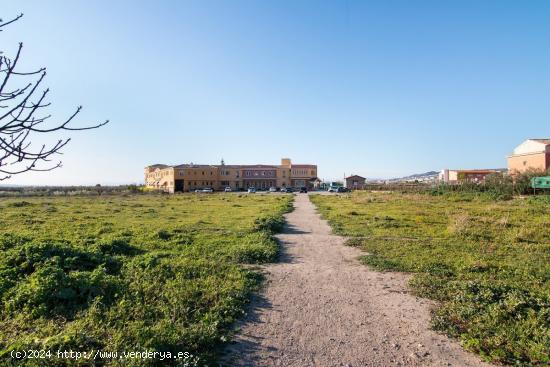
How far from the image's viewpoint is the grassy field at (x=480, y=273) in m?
4.73

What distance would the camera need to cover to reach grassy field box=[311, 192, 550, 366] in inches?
186

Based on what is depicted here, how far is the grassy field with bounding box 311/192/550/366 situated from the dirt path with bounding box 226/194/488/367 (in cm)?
43

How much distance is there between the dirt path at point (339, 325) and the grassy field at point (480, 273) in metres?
0.43

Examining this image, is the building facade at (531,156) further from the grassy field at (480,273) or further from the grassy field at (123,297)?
the grassy field at (123,297)

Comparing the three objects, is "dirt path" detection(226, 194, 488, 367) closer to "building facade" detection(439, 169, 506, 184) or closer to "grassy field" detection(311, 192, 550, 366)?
"grassy field" detection(311, 192, 550, 366)

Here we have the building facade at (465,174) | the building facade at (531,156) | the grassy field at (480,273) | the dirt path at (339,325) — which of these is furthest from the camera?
the building facade at (465,174)

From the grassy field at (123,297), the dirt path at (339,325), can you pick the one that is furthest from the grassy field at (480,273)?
the grassy field at (123,297)

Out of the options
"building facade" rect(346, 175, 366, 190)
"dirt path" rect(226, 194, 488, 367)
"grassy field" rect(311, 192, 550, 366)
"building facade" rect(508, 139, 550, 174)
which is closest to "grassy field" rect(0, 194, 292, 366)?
"dirt path" rect(226, 194, 488, 367)

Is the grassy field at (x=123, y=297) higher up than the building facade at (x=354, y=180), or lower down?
lower down

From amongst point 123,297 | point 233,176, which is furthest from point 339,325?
point 233,176

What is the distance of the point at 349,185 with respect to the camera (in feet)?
268

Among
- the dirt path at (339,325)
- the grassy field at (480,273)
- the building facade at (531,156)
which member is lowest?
the dirt path at (339,325)

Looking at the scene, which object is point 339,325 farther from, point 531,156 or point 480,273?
point 531,156

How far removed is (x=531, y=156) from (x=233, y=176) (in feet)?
191
